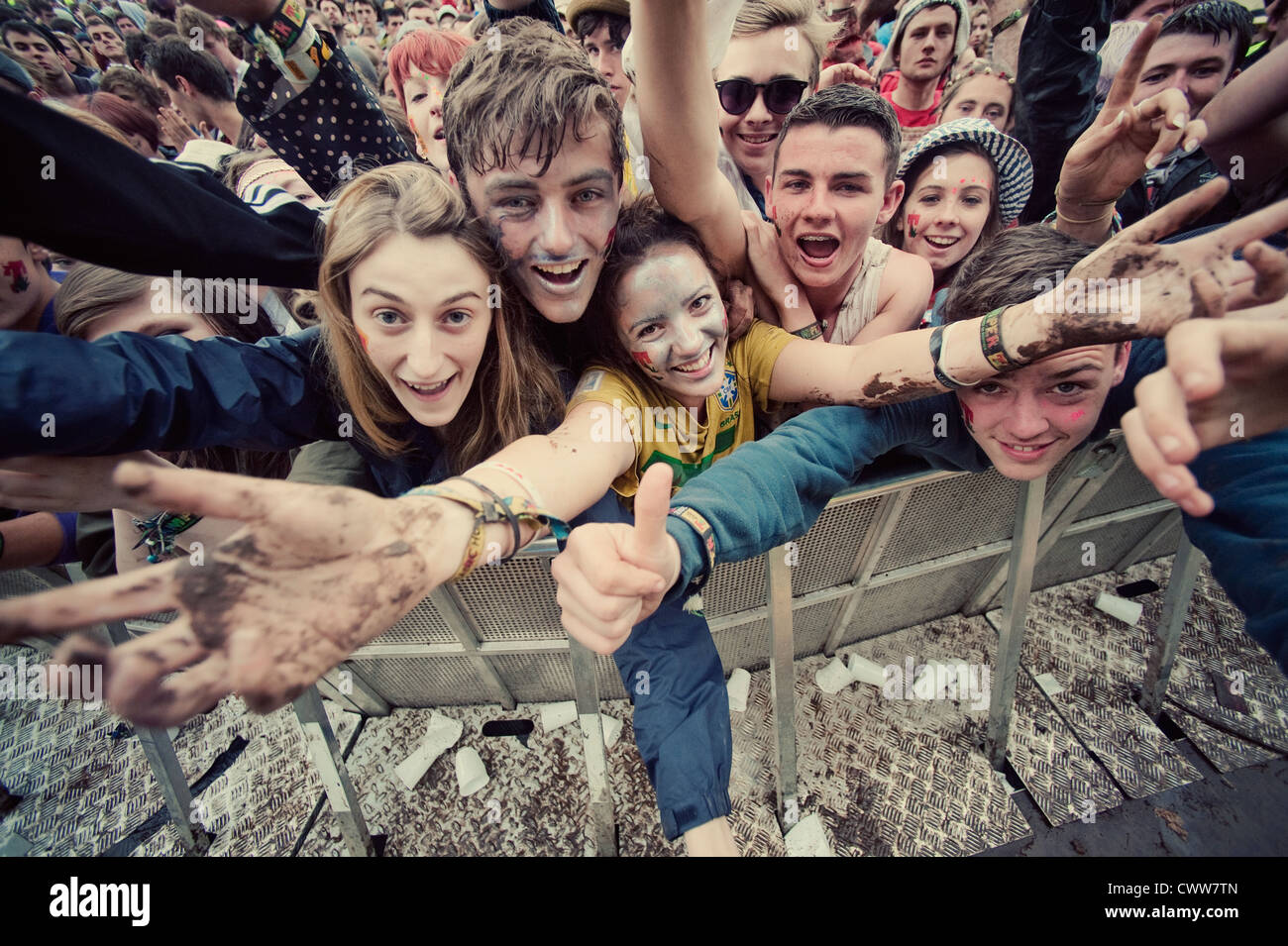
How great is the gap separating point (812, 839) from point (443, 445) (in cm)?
206

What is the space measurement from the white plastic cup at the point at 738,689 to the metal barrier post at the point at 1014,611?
1.02 metres

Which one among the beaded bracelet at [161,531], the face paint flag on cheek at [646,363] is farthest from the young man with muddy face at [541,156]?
the beaded bracelet at [161,531]

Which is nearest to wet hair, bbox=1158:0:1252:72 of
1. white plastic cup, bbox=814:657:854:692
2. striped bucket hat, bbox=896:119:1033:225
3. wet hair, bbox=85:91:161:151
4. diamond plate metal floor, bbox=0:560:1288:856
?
striped bucket hat, bbox=896:119:1033:225

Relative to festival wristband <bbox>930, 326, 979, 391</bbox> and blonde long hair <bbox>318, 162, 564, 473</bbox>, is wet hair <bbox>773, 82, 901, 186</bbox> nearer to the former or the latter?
festival wristband <bbox>930, 326, 979, 391</bbox>

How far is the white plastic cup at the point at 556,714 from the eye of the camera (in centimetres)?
234

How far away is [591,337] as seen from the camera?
5.86ft

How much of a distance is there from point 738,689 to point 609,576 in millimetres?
1813

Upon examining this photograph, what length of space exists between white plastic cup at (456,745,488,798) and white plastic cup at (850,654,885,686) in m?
1.78

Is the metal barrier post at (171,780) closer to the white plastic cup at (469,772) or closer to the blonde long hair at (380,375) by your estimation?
the white plastic cup at (469,772)

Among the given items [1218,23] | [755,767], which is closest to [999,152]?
[1218,23]

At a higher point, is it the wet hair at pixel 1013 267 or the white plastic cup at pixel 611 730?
the wet hair at pixel 1013 267

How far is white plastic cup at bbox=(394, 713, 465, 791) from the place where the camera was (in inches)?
87.4
